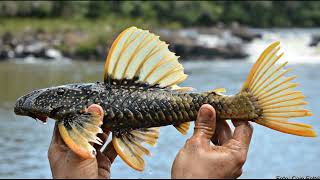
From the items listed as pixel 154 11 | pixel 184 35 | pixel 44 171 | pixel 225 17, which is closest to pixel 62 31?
pixel 184 35

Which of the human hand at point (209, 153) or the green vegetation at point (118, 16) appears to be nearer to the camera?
the human hand at point (209, 153)

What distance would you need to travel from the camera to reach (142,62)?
3225 mm

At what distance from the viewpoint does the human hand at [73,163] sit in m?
2.78

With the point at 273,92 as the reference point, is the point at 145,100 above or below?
below

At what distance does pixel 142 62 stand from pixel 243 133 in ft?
2.13

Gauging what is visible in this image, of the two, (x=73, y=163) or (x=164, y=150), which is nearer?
(x=73, y=163)

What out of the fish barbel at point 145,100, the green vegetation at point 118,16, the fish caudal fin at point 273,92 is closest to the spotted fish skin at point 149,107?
the fish barbel at point 145,100

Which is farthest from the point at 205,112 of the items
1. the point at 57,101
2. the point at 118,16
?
the point at 118,16

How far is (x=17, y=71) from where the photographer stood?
2597 centimetres

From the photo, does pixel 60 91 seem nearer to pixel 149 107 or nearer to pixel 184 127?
pixel 149 107

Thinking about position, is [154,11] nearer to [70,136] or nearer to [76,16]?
[76,16]

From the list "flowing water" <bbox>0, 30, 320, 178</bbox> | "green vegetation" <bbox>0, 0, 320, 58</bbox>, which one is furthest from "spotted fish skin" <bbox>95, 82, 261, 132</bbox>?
"green vegetation" <bbox>0, 0, 320, 58</bbox>

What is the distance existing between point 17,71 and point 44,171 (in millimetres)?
18408

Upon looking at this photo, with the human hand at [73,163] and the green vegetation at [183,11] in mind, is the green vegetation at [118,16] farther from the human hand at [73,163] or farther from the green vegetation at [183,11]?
the human hand at [73,163]
